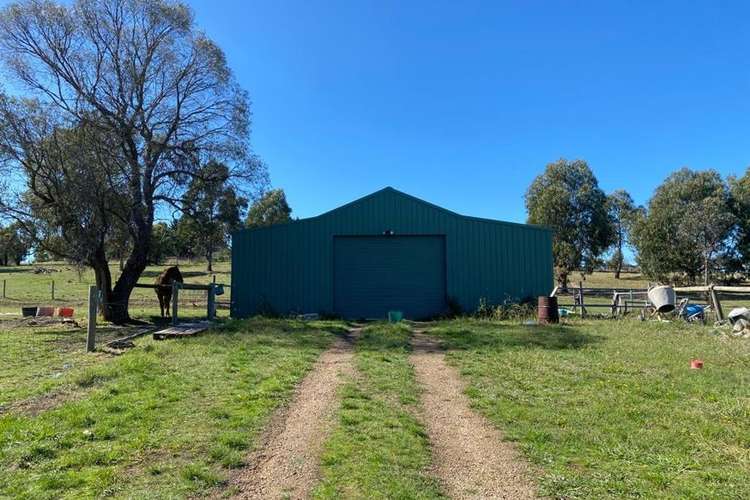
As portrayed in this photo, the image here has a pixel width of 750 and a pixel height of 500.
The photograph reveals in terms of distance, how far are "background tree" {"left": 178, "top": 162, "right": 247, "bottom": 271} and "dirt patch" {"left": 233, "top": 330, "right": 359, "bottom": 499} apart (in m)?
11.9

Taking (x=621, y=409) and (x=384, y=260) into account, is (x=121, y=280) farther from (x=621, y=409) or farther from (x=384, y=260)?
(x=621, y=409)

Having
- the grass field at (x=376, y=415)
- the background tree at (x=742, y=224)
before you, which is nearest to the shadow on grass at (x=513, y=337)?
the grass field at (x=376, y=415)

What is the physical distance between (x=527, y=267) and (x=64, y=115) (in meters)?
15.7

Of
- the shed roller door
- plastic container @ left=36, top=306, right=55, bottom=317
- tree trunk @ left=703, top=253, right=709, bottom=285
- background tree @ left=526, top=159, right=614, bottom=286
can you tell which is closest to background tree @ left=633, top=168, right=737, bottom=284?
tree trunk @ left=703, top=253, right=709, bottom=285

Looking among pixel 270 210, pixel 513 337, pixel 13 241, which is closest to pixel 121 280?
pixel 13 241

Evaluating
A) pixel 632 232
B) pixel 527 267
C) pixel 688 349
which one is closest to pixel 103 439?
pixel 688 349

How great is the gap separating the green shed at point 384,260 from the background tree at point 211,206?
1.22 metres

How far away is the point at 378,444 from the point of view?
4695mm

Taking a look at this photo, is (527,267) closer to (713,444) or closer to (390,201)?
(390,201)

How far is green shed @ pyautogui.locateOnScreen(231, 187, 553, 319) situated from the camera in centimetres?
1773

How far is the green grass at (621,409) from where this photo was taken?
394cm

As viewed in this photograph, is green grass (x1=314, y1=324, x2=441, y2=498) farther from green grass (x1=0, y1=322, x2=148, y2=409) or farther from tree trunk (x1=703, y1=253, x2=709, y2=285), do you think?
tree trunk (x1=703, y1=253, x2=709, y2=285)

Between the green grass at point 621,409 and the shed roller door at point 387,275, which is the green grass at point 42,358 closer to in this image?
the green grass at point 621,409

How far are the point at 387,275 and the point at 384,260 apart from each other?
0.55 metres
